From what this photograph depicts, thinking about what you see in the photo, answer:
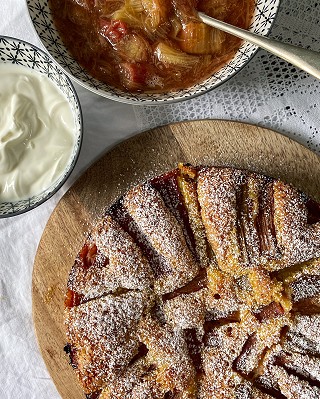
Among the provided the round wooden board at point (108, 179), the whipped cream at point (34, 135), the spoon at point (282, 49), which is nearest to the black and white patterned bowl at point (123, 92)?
the spoon at point (282, 49)

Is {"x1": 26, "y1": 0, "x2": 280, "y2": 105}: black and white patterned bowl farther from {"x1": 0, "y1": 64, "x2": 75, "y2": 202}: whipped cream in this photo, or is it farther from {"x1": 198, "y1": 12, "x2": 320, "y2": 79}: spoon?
{"x1": 0, "y1": 64, "x2": 75, "y2": 202}: whipped cream

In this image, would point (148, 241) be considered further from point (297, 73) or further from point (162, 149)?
point (297, 73)

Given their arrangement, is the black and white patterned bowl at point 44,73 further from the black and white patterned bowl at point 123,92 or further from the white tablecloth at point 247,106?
the white tablecloth at point 247,106

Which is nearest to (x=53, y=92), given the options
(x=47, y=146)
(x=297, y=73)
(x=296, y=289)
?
(x=47, y=146)

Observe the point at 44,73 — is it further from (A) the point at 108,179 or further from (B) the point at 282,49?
(B) the point at 282,49

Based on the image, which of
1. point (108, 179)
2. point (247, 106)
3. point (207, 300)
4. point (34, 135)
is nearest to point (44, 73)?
point (34, 135)

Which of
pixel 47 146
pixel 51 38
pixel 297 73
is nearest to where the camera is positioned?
pixel 51 38
